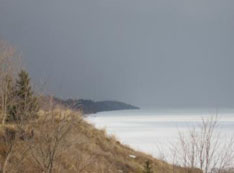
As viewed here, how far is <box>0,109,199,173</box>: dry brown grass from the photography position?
22.6 meters

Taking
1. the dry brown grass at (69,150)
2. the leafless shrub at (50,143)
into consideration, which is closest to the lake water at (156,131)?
the dry brown grass at (69,150)

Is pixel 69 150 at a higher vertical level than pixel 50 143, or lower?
lower

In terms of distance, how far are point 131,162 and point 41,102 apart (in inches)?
464

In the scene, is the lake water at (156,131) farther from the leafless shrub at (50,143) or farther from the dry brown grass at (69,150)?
the leafless shrub at (50,143)

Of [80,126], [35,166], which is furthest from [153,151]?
[35,166]

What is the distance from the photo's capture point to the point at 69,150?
97.0 feet

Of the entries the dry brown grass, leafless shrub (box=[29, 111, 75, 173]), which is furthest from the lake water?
leafless shrub (box=[29, 111, 75, 173])

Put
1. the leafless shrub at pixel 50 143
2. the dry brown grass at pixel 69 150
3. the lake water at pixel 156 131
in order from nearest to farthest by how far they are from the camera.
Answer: the leafless shrub at pixel 50 143, the dry brown grass at pixel 69 150, the lake water at pixel 156 131

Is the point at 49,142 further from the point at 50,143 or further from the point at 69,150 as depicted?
the point at 69,150

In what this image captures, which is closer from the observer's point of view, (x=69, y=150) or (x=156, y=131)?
(x=69, y=150)

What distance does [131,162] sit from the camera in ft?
112

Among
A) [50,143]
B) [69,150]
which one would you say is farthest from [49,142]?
[69,150]

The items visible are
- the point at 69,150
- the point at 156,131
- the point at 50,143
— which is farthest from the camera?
the point at 156,131

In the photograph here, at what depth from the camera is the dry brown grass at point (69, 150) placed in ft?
74.1
